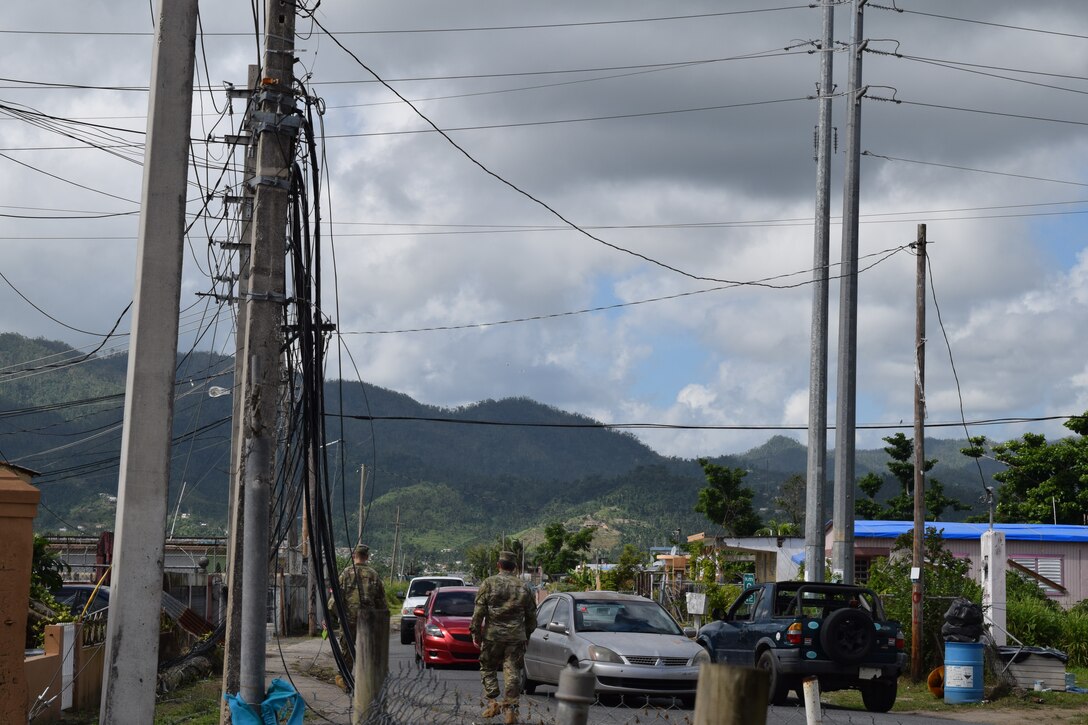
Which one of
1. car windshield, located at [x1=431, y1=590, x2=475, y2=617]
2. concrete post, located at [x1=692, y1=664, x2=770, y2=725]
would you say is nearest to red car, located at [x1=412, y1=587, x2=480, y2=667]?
car windshield, located at [x1=431, y1=590, x2=475, y2=617]

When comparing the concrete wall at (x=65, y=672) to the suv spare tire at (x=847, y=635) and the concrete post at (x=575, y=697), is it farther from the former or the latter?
the suv spare tire at (x=847, y=635)

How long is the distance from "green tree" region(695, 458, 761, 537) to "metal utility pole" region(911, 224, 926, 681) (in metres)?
43.2

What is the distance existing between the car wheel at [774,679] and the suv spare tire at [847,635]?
28.3 inches

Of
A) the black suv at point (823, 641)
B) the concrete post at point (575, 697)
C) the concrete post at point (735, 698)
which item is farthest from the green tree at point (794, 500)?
the concrete post at point (735, 698)

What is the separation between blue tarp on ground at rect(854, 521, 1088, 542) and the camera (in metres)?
36.3

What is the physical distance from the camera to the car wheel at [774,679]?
56.2ft

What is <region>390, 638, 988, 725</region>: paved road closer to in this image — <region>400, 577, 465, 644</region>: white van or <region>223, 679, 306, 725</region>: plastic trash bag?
<region>223, 679, 306, 725</region>: plastic trash bag

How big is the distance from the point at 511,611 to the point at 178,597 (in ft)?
34.9

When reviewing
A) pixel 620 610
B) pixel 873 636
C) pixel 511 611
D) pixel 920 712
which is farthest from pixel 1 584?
pixel 920 712

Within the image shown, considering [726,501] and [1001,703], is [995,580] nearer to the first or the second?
[1001,703]

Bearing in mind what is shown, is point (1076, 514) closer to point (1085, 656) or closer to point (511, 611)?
point (1085, 656)

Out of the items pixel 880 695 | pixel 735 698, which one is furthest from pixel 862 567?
pixel 735 698

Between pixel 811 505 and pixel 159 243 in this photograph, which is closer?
pixel 159 243

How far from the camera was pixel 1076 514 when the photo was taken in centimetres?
5106
